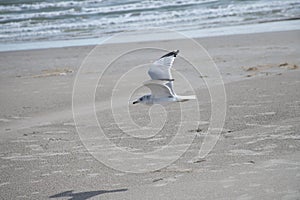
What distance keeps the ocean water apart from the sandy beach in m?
9.53

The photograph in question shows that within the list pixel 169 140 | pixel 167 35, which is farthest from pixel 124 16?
pixel 169 140

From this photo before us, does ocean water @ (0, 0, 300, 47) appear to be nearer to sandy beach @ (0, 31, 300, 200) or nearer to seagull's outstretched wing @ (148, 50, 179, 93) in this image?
sandy beach @ (0, 31, 300, 200)

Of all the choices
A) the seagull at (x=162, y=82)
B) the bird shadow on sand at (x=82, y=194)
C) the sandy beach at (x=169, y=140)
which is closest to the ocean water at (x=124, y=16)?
the sandy beach at (x=169, y=140)

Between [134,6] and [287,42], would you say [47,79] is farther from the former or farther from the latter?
[134,6]

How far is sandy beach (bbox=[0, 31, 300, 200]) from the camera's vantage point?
5.41 metres

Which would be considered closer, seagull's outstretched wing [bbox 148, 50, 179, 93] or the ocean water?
seagull's outstretched wing [bbox 148, 50, 179, 93]

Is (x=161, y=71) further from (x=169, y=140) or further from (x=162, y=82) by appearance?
(x=169, y=140)

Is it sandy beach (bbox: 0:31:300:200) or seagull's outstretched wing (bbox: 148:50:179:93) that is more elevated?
seagull's outstretched wing (bbox: 148:50:179:93)

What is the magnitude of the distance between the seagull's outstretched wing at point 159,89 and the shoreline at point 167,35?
11724 mm

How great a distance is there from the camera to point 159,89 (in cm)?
639

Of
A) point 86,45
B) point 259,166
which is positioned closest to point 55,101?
point 259,166

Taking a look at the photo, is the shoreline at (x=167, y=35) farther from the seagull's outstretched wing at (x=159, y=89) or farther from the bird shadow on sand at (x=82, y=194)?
the bird shadow on sand at (x=82, y=194)

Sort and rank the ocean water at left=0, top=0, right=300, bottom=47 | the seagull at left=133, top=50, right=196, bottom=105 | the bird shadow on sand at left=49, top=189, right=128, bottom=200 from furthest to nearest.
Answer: the ocean water at left=0, top=0, right=300, bottom=47 < the seagull at left=133, top=50, right=196, bottom=105 < the bird shadow on sand at left=49, top=189, right=128, bottom=200

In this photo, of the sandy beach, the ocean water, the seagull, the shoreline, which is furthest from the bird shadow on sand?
the ocean water
